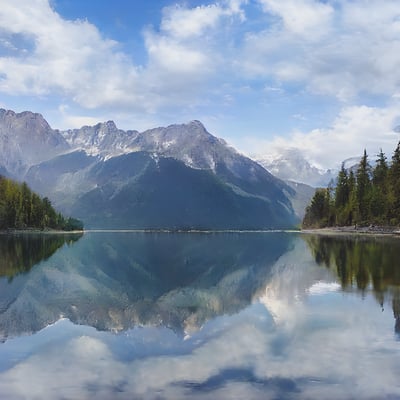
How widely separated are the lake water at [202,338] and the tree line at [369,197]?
104 metres

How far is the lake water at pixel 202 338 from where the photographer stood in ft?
57.1

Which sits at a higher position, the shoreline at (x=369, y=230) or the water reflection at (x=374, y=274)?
the shoreline at (x=369, y=230)

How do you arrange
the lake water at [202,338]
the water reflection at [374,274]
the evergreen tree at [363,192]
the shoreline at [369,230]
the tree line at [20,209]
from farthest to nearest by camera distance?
the tree line at [20,209] < the evergreen tree at [363,192] < the shoreline at [369,230] < the water reflection at [374,274] < the lake water at [202,338]

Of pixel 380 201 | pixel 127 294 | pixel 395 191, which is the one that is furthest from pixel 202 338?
pixel 380 201

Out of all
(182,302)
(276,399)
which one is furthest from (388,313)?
(276,399)

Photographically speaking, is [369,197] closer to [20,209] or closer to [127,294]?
[20,209]

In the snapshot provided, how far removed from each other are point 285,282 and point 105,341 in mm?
25547

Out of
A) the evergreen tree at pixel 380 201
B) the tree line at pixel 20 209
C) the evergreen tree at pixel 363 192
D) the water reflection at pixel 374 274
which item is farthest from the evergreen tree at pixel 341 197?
the water reflection at pixel 374 274

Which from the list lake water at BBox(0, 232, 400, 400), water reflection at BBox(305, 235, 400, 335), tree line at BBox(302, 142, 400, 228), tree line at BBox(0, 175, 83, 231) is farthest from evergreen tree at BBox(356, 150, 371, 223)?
tree line at BBox(0, 175, 83, 231)

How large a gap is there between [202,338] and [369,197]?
13988cm

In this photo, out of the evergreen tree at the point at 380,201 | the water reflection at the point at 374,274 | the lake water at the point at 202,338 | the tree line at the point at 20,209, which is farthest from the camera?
the tree line at the point at 20,209

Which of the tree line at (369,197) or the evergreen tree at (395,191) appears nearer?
the evergreen tree at (395,191)

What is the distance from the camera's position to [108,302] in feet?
118

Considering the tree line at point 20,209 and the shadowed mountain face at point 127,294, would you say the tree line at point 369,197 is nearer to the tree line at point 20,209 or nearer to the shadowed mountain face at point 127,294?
the shadowed mountain face at point 127,294
